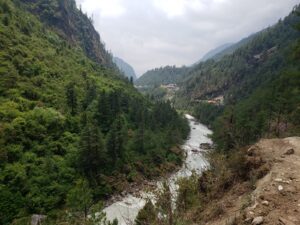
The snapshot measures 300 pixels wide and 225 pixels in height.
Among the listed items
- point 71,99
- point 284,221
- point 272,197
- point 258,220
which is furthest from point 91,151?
point 284,221

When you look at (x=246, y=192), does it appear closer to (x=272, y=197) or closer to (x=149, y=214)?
(x=272, y=197)

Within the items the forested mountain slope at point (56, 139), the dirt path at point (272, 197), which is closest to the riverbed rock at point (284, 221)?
the dirt path at point (272, 197)

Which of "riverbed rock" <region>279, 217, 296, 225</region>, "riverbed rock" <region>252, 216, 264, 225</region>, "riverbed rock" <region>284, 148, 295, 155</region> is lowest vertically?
"riverbed rock" <region>252, 216, 264, 225</region>

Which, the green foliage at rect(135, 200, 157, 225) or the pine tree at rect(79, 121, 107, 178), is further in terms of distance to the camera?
the pine tree at rect(79, 121, 107, 178)

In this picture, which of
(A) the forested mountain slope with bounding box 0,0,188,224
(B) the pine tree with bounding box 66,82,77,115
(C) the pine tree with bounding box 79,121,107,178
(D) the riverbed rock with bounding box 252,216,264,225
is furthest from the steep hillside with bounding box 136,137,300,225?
(B) the pine tree with bounding box 66,82,77,115

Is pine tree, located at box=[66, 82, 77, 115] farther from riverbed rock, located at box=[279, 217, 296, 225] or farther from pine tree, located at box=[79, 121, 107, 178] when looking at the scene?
riverbed rock, located at box=[279, 217, 296, 225]

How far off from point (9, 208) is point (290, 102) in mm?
55364

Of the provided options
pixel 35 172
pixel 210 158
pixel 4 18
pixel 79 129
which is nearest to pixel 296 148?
pixel 210 158

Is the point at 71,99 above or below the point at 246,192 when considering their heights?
below

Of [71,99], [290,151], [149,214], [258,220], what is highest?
[290,151]

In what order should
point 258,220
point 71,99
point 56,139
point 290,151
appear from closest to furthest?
point 258,220 < point 290,151 < point 56,139 < point 71,99

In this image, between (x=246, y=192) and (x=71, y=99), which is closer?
(x=246, y=192)

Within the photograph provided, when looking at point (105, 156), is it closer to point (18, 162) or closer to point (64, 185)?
point (64, 185)

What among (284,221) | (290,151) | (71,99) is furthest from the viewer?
(71,99)
